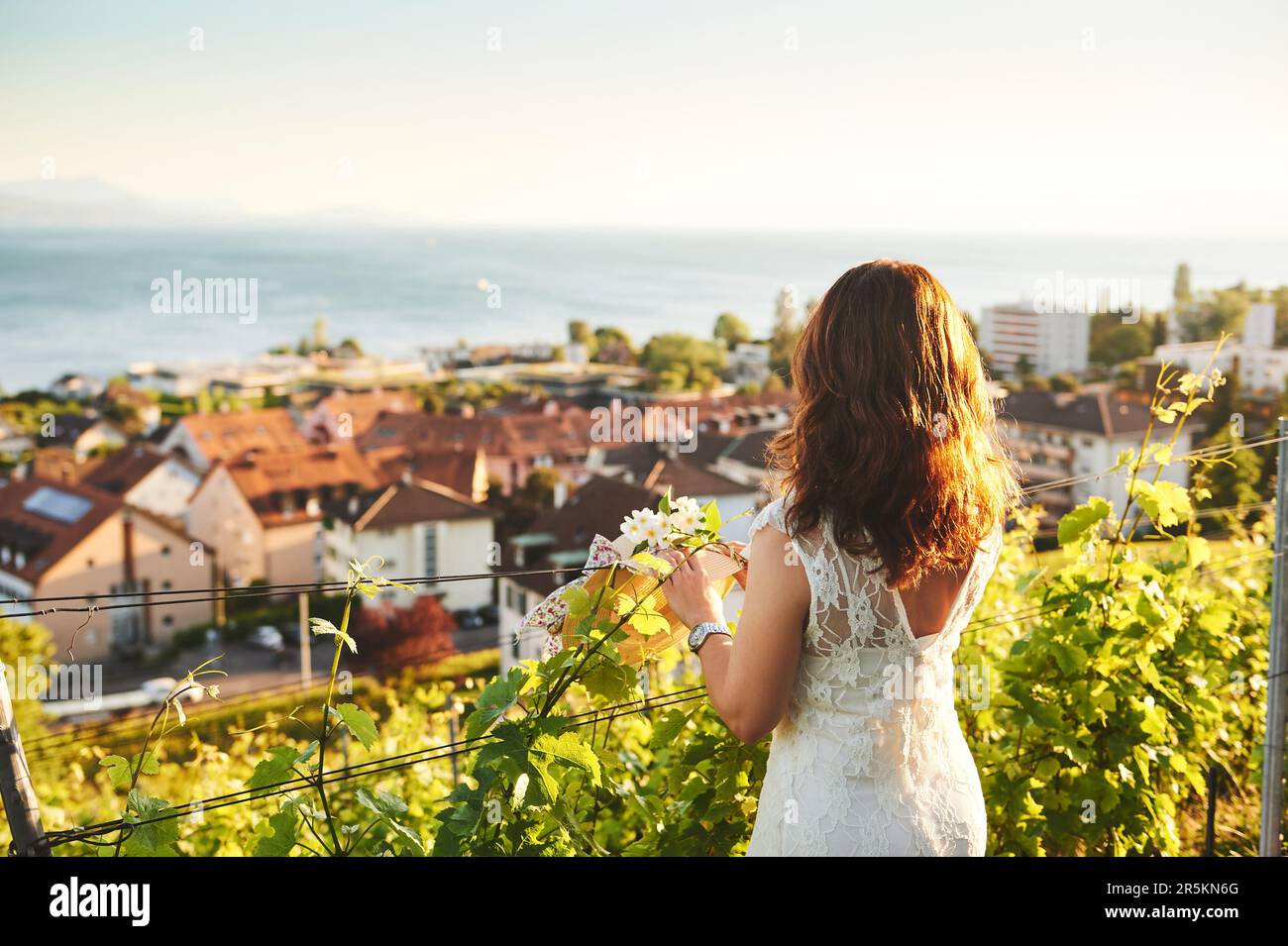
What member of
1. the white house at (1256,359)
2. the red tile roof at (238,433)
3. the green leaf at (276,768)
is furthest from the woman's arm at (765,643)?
the red tile roof at (238,433)

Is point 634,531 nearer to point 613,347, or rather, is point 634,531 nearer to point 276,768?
point 276,768

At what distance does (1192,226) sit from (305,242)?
159ft

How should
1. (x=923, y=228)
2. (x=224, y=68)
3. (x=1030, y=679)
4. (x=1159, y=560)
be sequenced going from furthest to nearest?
(x=224, y=68) → (x=923, y=228) → (x=1159, y=560) → (x=1030, y=679)

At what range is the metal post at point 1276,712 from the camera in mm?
2176

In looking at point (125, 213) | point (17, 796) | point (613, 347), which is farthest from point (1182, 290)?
point (125, 213)

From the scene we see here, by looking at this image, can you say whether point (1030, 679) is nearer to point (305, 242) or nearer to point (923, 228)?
point (923, 228)

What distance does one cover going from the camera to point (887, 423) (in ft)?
3.76

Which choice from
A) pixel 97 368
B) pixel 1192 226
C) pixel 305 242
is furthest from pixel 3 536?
pixel 1192 226

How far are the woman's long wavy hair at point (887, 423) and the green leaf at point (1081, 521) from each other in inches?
32.1

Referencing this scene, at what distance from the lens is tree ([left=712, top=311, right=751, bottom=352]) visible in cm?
4962

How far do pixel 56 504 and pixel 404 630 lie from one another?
14.6 metres
